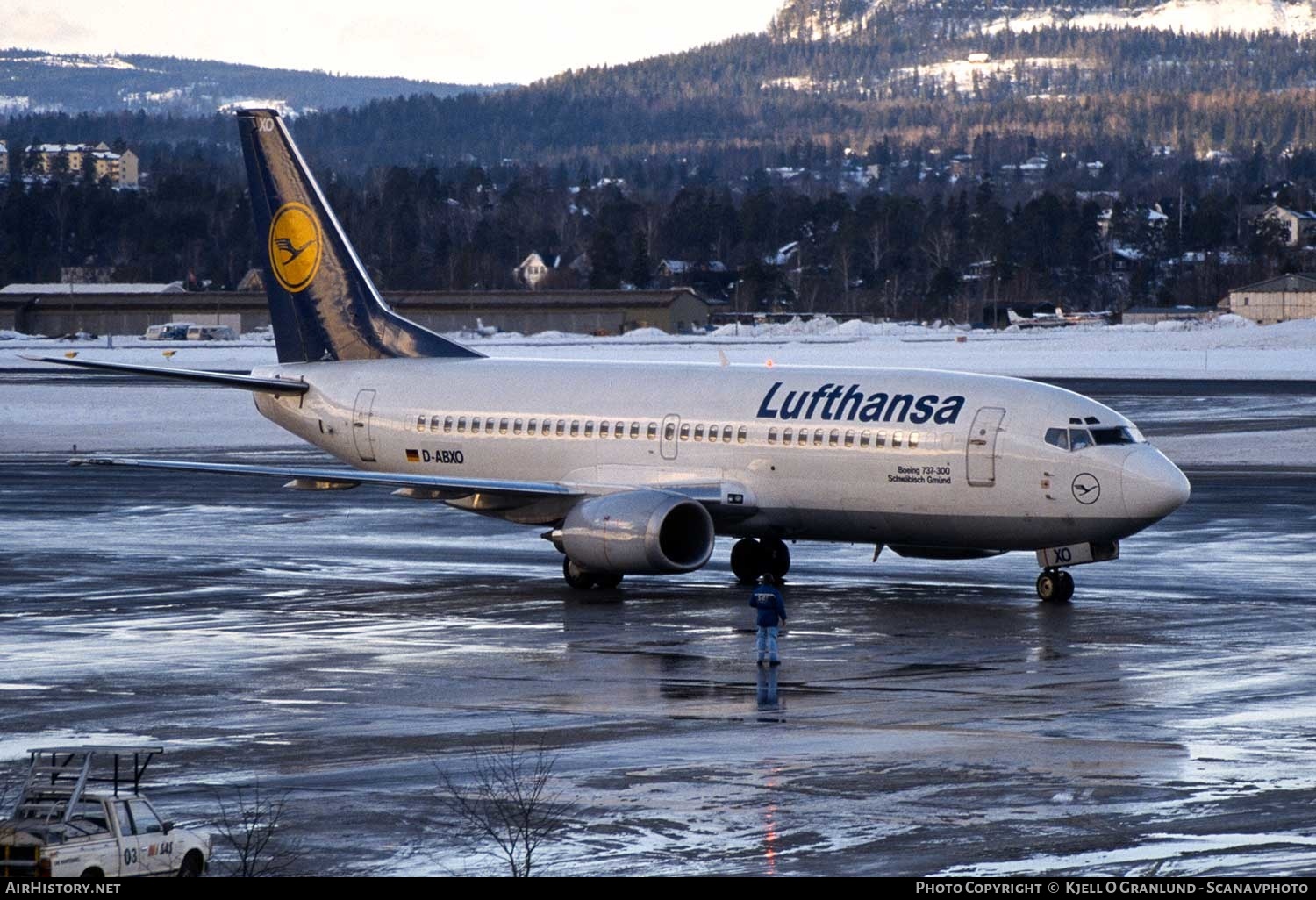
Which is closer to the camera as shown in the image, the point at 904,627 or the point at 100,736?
the point at 100,736

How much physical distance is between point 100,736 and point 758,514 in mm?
15274

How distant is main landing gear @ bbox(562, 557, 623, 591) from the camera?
33.2 m

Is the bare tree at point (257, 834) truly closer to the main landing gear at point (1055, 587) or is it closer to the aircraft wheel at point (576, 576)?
the aircraft wheel at point (576, 576)

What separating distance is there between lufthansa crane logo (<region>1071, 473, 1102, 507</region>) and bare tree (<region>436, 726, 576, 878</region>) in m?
13.5

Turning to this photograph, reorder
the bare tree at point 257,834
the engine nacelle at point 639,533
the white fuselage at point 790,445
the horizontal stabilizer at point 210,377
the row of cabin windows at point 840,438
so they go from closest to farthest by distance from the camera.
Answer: the bare tree at point 257,834, the white fuselage at point 790,445, the engine nacelle at point 639,533, the row of cabin windows at point 840,438, the horizontal stabilizer at point 210,377

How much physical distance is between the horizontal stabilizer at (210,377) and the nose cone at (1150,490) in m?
15.5

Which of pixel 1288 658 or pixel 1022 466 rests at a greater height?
pixel 1022 466

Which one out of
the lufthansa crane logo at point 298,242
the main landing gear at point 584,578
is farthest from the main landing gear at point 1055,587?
the lufthansa crane logo at point 298,242

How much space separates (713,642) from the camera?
27859 millimetres

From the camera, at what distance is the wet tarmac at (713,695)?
16422 mm

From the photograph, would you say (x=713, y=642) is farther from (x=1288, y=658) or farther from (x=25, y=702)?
(x=25, y=702)

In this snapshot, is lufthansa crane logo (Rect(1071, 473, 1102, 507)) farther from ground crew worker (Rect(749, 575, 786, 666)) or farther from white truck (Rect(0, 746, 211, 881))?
white truck (Rect(0, 746, 211, 881))
